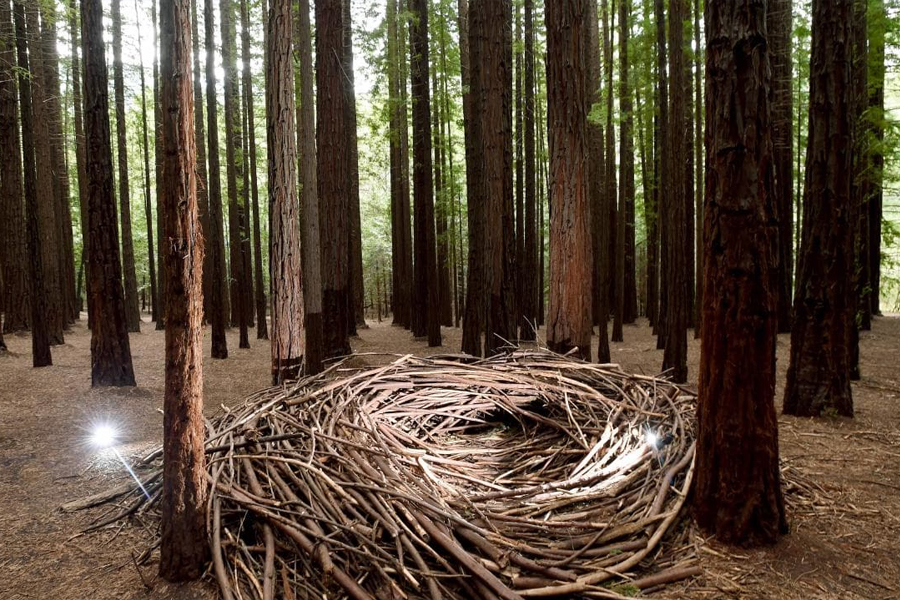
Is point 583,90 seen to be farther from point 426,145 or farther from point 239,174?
point 239,174

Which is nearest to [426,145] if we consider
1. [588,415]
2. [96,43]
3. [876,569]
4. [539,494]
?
[96,43]

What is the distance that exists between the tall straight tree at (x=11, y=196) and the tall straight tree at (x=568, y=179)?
36.8ft

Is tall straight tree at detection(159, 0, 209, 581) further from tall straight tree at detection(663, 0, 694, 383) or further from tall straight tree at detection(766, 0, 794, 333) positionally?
tall straight tree at detection(766, 0, 794, 333)

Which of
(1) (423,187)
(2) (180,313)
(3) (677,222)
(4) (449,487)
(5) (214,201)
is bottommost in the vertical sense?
(4) (449,487)

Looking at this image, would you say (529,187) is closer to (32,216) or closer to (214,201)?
(214,201)

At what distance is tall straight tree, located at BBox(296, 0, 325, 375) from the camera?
810cm

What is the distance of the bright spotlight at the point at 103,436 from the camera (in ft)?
19.0

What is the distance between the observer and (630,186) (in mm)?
17156

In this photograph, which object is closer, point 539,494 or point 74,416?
point 539,494

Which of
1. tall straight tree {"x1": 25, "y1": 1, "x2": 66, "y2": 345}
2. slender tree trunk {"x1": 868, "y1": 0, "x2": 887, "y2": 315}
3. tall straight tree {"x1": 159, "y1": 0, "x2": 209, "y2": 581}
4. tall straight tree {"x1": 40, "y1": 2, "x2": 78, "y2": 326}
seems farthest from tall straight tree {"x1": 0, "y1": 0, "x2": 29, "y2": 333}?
slender tree trunk {"x1": 868, "y1": 0, "x2": 887, "y2": 315}

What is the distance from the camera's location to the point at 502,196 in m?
8.76

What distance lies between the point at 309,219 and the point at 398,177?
10.3 metres

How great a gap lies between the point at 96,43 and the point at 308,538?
8.35m

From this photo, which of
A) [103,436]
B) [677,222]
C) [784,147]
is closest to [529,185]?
[784,147]
